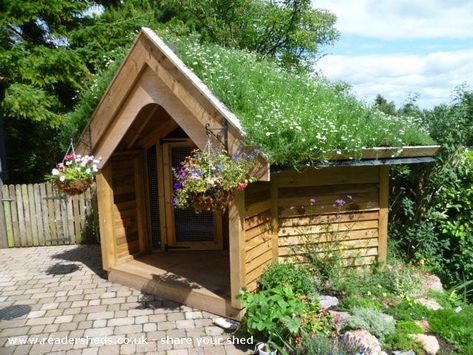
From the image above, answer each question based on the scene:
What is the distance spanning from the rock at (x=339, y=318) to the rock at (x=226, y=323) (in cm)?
122

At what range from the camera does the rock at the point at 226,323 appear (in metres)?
4.69

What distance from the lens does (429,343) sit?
3.94 metres

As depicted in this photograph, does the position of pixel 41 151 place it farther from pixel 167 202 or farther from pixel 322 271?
pixel 322 271

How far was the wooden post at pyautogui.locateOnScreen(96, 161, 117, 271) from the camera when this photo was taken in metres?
6.12

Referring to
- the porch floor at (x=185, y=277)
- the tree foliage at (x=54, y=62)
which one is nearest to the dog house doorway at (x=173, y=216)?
the porch floor at (x=185, y=277)

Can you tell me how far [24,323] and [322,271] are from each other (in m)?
4.08

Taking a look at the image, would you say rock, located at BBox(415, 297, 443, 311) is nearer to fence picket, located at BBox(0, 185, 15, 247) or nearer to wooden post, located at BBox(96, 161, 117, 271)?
wooden post, located at BBox(96, 161, 117, 271)

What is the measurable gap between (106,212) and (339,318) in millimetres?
3973

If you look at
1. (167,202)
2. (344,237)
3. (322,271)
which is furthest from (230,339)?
(167,202)

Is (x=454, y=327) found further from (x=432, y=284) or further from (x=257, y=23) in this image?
(x=257, y=23)

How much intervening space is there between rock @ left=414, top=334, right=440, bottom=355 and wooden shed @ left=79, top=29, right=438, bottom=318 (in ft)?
5.12

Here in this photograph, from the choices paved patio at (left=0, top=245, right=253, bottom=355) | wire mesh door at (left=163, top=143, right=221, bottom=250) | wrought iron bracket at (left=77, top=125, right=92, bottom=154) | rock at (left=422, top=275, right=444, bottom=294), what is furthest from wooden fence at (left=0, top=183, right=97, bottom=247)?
rock at (left=422, top=275, right=444, bottom=294)

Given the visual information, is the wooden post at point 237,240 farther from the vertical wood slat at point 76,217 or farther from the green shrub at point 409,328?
the vertical wood slat at point 76,217

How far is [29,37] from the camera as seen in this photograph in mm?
11570
